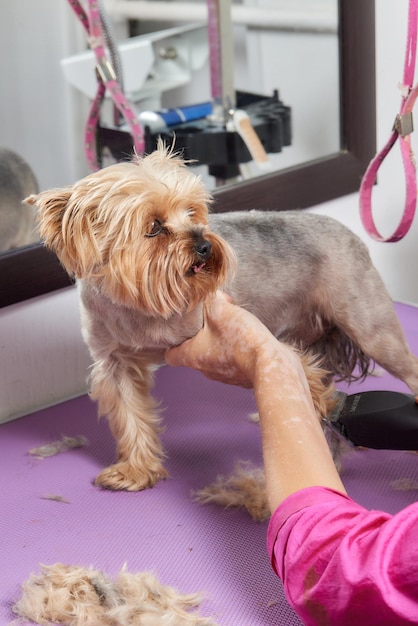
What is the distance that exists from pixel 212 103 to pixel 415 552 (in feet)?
6.21

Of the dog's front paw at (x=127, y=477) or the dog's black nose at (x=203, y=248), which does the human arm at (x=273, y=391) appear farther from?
the dog's front paw at (x=127, y=477)

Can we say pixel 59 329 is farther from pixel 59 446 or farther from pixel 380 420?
pixel 380 420

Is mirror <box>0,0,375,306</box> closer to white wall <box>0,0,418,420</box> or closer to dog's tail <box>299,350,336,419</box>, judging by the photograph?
white wall <box>0,0,418,420</box>

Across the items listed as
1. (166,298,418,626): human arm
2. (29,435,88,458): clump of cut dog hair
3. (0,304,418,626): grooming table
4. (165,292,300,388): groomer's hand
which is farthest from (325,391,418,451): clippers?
(29,435,88,458): clump of cut dog hair

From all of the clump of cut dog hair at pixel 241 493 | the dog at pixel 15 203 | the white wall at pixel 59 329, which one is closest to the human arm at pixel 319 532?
the clump of cut dog hair at pixel 241 493

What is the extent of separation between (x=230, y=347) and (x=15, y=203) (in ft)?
3.54

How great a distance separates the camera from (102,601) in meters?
1.14

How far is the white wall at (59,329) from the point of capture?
1.73 metres

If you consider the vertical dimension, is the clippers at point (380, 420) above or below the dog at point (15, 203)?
below

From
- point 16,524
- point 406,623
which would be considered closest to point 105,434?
point 16,524

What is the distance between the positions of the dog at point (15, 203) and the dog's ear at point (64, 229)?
Answer: 0.55 meters

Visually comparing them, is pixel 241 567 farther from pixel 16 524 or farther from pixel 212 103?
pixel 212 103

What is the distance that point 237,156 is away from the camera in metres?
2.20

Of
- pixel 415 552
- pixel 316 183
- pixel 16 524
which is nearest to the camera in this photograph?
pixel 415 552
